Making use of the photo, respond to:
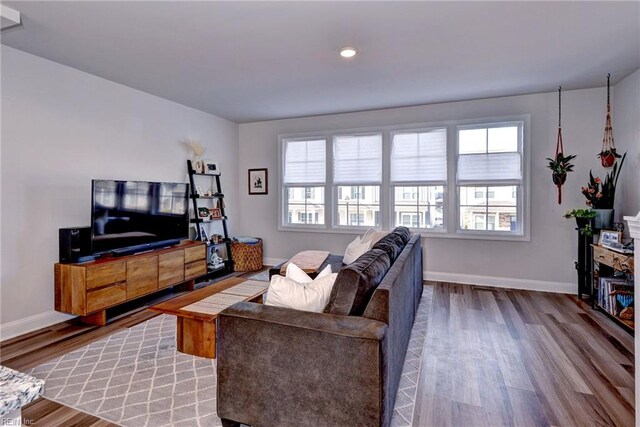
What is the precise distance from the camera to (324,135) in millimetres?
5516

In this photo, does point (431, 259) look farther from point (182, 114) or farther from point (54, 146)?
point (54, 146)

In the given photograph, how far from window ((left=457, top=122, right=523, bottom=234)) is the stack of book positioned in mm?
1179

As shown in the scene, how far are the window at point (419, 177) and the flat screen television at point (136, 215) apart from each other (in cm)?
305

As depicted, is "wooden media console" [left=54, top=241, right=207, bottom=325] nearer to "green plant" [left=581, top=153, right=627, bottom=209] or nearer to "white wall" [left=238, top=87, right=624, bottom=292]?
"white wall" [left=238, top=87, right=624, bottom=292]

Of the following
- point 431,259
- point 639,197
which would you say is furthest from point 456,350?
point 639,197

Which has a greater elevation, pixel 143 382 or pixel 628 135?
pixel 628 135

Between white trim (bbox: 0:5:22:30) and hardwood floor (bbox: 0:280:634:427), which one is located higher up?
white trim (bbox: 0:5:22:30)

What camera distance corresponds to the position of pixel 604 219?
3713 mm

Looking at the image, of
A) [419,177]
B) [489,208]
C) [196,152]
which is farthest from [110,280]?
[489,208]

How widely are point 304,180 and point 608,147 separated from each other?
4076 mm

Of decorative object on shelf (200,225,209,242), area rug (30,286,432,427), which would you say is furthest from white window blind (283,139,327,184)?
area rug (30,286,432,427)

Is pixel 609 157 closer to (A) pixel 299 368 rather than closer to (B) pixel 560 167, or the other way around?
(B) pixel 560 167

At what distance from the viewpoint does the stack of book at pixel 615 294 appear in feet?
10.5

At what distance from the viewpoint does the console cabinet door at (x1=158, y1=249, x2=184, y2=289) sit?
395cm
